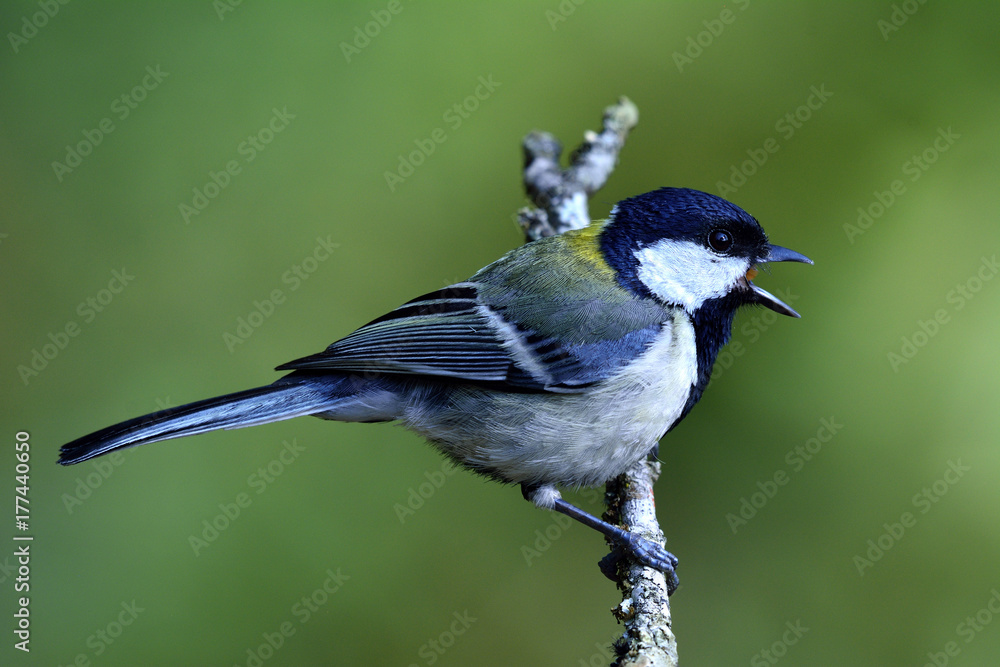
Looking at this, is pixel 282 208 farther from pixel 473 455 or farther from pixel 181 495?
pixel 473 455

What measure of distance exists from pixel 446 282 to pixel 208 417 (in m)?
2.07

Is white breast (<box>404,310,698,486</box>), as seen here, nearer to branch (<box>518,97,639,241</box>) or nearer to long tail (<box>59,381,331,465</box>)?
long tail (<box>59,381,331,465</box>)

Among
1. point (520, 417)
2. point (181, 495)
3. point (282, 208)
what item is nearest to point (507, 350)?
point (520, 417)

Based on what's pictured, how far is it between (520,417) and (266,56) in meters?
3.08

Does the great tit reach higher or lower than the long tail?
higher

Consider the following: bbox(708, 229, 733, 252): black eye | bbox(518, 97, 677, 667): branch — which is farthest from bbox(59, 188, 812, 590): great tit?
bbox(518, 97, 677, 667): branch

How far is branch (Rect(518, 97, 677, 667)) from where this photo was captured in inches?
64.5

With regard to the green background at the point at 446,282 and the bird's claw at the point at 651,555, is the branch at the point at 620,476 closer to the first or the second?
the bird's claw at the point at 651,555

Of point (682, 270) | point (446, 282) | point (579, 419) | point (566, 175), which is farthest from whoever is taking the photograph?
point (446, 282)

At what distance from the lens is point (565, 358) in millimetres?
2105

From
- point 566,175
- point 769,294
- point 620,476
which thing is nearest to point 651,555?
point 620,476

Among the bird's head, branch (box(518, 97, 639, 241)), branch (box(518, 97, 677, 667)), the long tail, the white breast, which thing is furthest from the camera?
branch (box(518, 97, 639, 241))

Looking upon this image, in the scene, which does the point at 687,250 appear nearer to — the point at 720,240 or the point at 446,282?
the point at 720,240

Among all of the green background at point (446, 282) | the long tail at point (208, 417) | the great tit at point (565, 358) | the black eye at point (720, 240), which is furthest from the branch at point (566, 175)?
the long tail at point (208, 417)
